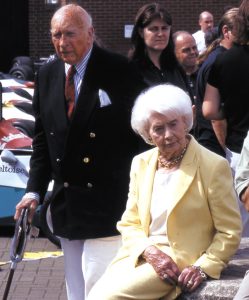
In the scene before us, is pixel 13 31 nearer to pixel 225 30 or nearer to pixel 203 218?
pixel 225 30

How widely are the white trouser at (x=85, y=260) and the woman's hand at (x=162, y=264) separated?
0.64 metres

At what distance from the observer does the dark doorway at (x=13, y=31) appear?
77.6ft

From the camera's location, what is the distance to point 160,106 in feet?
13.2

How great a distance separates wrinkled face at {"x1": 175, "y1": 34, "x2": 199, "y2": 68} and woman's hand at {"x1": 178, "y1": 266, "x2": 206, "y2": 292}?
4117mm

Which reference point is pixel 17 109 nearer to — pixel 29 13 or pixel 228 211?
pixel 228 211


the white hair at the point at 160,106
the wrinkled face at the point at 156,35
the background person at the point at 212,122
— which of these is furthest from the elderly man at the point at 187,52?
the white hair at the point at 160,106

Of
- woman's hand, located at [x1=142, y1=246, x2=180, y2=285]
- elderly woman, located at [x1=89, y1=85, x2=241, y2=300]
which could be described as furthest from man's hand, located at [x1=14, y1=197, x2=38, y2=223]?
woman's hand, located at [x1=142, y1=246, x2=180, y2=285]

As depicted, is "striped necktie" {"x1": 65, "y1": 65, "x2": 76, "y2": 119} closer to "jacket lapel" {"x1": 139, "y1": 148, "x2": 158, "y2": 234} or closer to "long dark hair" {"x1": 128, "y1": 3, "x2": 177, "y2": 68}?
"jacket lapel" {"x1": 139, "y1": 148, "x2": 158, "y2": 234}

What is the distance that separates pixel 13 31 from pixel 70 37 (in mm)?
19696

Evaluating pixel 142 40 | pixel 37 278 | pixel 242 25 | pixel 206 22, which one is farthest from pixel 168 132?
pixel 206 22

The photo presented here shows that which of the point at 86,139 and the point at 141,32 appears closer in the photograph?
the point at 86,139

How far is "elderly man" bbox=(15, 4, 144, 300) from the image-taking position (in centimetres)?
452

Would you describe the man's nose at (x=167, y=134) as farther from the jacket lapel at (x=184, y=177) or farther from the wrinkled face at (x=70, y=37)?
the wrinkled face at (x=70, y=37)

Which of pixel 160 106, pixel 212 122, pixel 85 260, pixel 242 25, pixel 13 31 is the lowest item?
pixel 13 31
